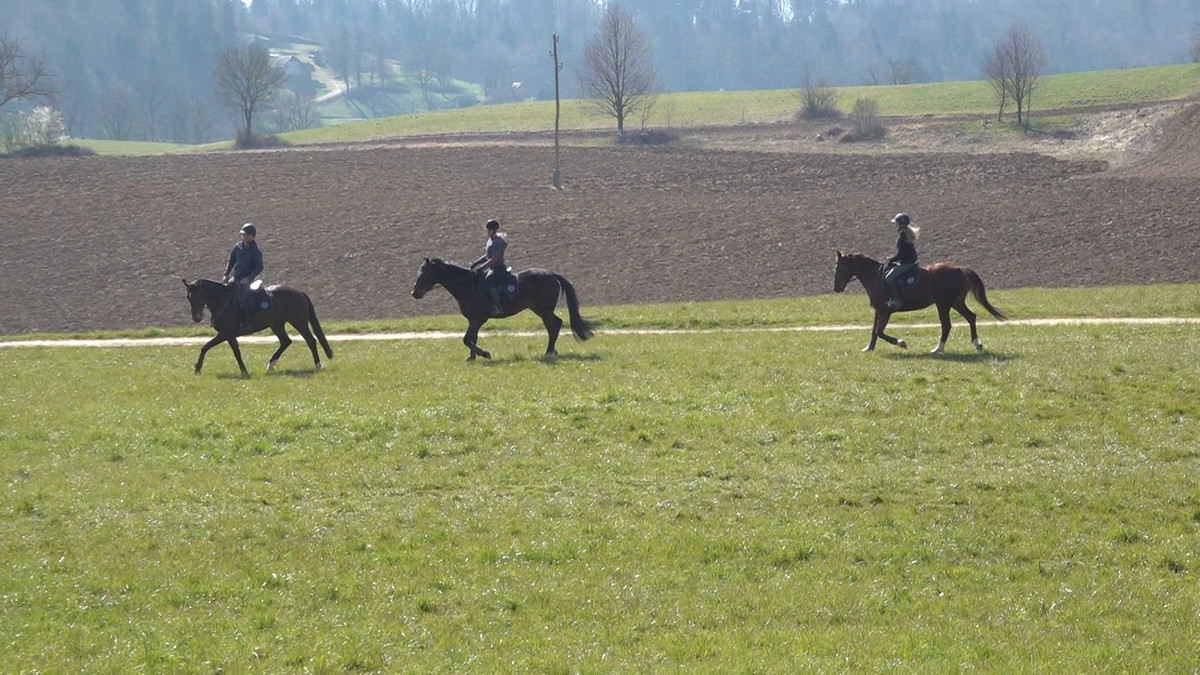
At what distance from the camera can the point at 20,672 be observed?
8.75m

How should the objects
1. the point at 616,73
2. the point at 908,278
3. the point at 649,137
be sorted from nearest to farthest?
the point at 908,278, the point at 649,137, the point at 616,73

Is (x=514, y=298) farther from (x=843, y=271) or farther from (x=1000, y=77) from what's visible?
(x=1000, y=77)

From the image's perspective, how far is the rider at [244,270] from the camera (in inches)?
918

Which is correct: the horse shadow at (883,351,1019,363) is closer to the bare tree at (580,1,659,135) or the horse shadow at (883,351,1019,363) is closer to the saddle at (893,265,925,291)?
the saddle at (893,265,925,291)

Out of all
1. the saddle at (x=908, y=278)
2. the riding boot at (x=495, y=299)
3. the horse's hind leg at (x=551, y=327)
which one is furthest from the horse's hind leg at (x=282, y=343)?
the saddle at (x=908, y=278)

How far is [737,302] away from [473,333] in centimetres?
1230

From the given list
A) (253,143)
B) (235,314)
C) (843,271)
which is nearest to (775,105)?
(253,143)

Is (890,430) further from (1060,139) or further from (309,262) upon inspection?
(1060,139)

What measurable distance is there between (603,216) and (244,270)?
1057 inches

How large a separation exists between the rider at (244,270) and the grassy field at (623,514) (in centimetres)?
177

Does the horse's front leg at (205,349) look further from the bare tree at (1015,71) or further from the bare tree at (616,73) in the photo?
the bare tree at (1015,71)

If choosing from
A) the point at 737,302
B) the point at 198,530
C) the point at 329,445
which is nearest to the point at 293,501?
the point at 198,530

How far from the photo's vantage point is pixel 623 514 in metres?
12.9

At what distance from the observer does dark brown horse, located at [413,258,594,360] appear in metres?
24.2
